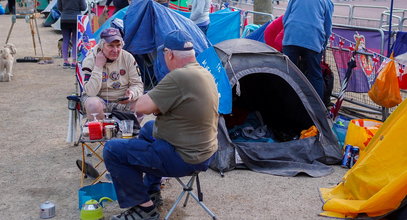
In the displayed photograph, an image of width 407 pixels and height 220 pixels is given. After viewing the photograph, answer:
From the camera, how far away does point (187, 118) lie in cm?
376

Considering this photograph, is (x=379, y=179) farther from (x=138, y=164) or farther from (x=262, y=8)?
(x=262, y=8)

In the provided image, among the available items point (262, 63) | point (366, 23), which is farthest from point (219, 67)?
point (366, 23)

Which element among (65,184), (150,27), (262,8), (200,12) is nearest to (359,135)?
(65,184)

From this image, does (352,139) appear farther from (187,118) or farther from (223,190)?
(187,118)

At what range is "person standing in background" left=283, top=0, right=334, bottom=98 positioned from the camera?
6465 mm

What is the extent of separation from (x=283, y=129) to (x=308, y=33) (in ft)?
3.90

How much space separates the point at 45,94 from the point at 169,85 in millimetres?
5359

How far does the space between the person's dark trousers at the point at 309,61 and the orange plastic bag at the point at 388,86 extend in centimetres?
74

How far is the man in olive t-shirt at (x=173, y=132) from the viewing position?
3.72 m

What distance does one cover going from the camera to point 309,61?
6.61m

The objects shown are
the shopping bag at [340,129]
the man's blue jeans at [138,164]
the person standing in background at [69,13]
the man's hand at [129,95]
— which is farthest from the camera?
the person standing in background at [69,13]

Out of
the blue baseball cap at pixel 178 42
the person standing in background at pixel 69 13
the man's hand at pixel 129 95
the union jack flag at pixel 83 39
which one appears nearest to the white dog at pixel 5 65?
the person standing in background at pixel 69 13

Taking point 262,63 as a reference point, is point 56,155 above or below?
below

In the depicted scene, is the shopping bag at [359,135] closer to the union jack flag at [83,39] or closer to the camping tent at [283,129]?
the camping tent at [283,129]
